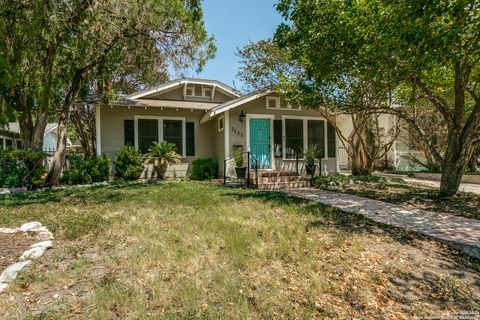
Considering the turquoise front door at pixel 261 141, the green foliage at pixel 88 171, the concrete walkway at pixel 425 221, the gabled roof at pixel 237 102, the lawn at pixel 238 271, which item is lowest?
the lawn at pixel 238 271

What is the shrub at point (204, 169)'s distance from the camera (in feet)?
38.4

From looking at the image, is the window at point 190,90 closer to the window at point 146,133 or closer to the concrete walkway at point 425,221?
the window at point 146,133

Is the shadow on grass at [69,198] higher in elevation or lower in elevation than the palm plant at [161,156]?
lower

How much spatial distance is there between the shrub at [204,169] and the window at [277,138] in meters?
2.63

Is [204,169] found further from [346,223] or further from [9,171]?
[346,223]

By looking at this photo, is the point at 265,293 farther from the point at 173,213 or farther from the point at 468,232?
the point at 468,232

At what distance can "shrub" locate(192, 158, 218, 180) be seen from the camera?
1170 cm

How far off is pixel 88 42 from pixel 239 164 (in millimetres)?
6046

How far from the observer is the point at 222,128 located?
37.7 feet

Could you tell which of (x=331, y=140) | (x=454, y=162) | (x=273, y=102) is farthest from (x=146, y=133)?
(x=454, y=162)

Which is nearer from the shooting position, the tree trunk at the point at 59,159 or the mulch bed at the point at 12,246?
the mulch bed at the point at 12,246

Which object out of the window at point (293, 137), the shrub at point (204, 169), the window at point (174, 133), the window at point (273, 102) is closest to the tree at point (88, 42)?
the window at point (174, 133)

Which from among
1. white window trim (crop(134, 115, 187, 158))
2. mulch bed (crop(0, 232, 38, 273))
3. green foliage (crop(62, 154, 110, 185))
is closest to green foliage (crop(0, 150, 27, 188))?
green foliage (crop(62, 154, 110, 185))

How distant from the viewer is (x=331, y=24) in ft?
20.4
